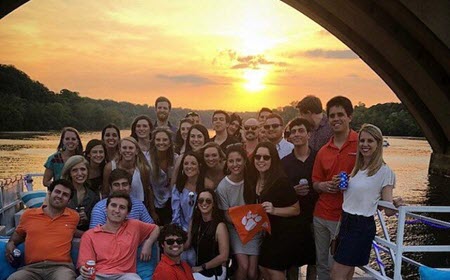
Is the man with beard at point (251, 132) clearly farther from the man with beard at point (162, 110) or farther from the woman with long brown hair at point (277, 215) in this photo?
the man with beard at point (162, 110)

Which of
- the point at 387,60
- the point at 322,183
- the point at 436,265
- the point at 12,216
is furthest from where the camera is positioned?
the point at 387,60

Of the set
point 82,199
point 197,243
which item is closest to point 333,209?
point 197,243

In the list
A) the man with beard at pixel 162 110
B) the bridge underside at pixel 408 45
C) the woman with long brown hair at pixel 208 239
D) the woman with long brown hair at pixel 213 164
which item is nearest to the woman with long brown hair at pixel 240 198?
the woman with long brown hair at pixel 208 239

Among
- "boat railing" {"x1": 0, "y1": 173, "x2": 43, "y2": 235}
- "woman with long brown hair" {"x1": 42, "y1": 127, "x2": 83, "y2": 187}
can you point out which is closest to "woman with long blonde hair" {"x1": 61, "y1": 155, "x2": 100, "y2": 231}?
"woman with long brown hair" {"x1": 42, "y1": 127, "x2": 83, "y2": 187}

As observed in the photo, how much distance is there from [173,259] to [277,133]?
202 centimetres

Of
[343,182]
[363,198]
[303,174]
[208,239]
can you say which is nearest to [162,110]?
[208,239]

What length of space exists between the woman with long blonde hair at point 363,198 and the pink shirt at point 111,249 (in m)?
2.01

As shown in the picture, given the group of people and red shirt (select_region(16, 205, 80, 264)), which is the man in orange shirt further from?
red shirt (select_region(16, 205, 80, 264))

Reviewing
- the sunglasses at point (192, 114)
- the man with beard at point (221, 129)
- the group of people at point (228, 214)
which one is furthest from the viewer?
the sunglasses at point (192, 114)

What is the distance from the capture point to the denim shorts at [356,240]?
4.20 metres

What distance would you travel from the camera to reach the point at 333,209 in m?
4.66

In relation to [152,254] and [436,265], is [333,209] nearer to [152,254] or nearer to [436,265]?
[152,254]

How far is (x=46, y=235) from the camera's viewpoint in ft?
15.5

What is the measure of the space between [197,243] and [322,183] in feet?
4.78
